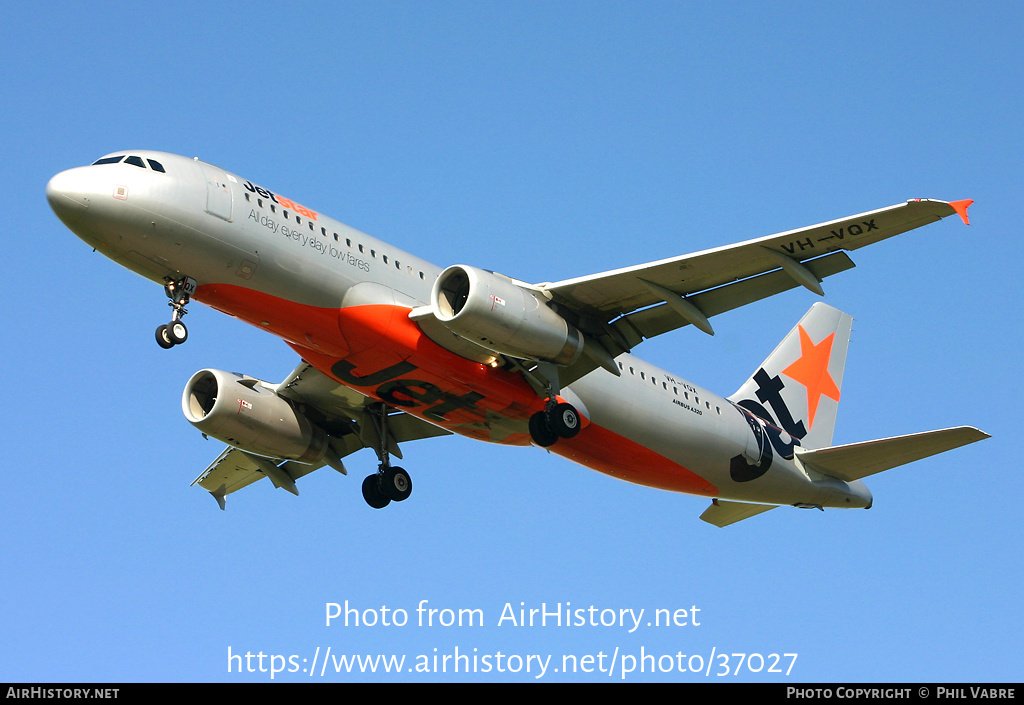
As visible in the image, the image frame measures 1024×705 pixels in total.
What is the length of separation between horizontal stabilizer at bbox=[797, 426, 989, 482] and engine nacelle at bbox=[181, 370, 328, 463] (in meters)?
13.4

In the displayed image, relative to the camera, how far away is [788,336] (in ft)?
118

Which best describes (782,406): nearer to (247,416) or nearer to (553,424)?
(553,424)

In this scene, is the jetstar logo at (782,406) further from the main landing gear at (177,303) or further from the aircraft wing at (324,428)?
the main landing gear at (177,303)

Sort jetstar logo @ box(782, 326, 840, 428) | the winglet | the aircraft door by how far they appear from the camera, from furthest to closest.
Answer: jetstar logo @ box(782, 326, 840, 428) < the aircraft door < the winglet

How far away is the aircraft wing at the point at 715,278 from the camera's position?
22.4 metres

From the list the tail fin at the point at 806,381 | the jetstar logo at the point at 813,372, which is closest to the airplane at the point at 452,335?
the tail fin at the point at 806,381

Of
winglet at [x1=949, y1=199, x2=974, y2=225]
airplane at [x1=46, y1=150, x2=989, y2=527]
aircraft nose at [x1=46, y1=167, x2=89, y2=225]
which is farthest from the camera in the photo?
airplane at [x1=46, y1=150, x2=989, y2=527]

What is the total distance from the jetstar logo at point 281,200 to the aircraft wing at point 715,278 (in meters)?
5.25

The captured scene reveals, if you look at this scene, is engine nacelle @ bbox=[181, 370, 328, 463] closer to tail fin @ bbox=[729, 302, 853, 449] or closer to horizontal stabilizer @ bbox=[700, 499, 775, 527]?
horizontal stabilizer @ bbox=[700, 499, 775, 527]

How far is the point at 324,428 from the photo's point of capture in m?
31.1

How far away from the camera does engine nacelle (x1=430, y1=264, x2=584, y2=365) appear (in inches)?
930

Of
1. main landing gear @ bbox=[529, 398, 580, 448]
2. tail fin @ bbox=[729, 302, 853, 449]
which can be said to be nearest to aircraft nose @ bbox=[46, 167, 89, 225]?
main landing gear @ bbox=[529, 398, 580, 448]

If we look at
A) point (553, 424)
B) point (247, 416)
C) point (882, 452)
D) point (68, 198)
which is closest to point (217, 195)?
point (68, 198)

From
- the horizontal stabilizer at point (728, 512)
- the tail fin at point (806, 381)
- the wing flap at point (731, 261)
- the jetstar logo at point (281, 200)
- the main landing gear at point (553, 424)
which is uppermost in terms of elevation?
the tail fin at point (806, 381)
